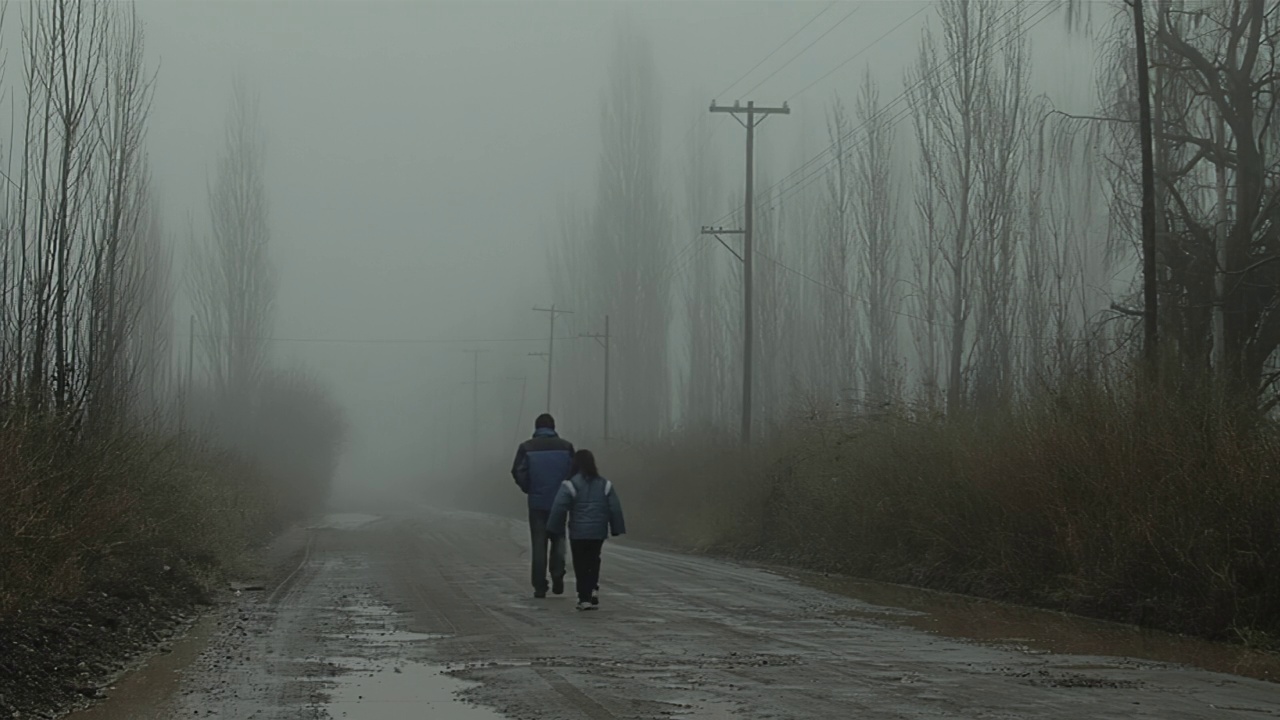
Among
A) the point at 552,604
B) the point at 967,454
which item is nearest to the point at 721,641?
the point at 552,604

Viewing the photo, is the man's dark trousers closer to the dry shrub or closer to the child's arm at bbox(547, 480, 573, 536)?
the child's arm at bbox(547, 480, 573, 536)

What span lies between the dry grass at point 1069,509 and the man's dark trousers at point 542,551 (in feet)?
17.2

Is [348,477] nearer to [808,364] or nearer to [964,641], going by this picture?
[808,364]

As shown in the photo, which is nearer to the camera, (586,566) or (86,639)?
(86,639)

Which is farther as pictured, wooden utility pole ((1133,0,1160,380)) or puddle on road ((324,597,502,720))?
wooden utility pole ((1133,0,1160,380))

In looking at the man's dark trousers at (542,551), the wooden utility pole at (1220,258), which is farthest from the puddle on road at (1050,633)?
the wooden utility pole at (1220,258)

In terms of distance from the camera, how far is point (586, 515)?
15367 millimetres

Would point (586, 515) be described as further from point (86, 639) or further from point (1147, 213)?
point (1147, 213)

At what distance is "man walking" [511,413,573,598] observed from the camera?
52.9ft

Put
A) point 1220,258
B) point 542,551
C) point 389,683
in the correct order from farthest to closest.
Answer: point 1220,258
point 542,551
point 389,683

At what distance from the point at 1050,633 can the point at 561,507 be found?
547 centimetres

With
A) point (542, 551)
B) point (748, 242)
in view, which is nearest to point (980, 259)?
point (748, 242)

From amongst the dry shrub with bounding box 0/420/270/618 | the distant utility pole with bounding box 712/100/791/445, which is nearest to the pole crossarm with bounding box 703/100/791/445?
the distant utility pole with bounding box 712/100/791/445

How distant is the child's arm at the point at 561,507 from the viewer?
1548 centimetres
